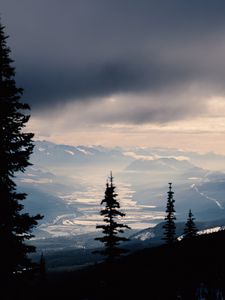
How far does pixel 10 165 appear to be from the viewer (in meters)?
22.2

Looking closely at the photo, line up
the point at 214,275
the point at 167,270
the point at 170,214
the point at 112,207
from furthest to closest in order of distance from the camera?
the point at 170,214, the point at 167,270, the point at 112,207, the point at 214,275

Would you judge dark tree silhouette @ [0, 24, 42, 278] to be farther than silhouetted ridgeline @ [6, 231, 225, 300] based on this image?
No

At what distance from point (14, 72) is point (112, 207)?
14668mm

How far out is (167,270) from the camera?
37.0 metres

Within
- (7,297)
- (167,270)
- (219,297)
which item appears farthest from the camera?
(167,270)

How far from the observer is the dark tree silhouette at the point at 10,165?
70.4 feet

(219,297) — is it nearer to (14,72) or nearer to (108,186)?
(108,186)

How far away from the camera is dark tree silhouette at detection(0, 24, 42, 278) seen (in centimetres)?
2145

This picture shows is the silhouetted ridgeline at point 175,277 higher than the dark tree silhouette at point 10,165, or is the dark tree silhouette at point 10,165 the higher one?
the dark tree silhouette at point 10,165

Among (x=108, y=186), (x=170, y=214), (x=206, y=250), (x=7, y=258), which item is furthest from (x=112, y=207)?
(x=170, y=214)

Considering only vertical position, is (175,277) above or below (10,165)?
below

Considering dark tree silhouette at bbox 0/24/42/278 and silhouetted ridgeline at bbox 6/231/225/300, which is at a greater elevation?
dark tree silhouette at bbox 0/24/42/278

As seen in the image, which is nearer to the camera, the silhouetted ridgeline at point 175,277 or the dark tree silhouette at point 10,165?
the dark tree silhouette at point 10,165

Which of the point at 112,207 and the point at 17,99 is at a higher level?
the point at 17,99
